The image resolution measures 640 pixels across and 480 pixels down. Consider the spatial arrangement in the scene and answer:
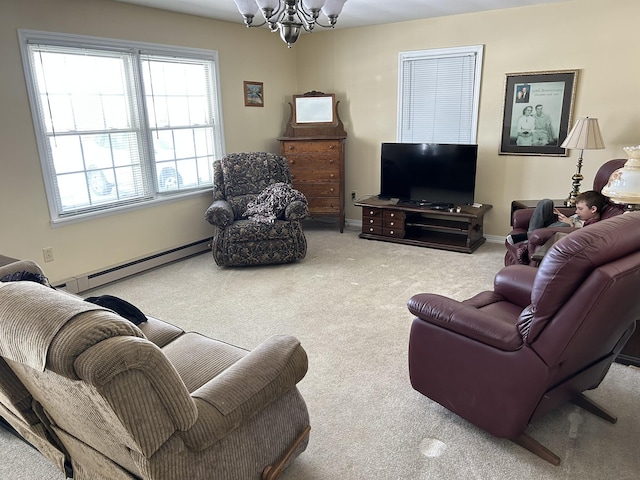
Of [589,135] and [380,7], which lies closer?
[589,135]

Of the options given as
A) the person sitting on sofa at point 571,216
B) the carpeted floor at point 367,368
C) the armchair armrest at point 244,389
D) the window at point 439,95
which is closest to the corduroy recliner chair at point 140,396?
the armchair armrest at point 244,389

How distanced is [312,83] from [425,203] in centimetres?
225

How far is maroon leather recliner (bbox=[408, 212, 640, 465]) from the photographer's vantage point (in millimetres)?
1549

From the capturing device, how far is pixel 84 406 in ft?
3.94

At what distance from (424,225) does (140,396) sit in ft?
14.3

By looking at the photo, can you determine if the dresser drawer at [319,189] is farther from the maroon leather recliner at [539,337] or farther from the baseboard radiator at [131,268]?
the maroon leather recliner at [539,337]

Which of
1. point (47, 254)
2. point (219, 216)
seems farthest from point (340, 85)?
point (47, 254)

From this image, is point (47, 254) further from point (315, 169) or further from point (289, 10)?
point (315, 169)

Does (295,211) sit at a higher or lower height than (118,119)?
lower

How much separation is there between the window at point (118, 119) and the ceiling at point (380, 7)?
399 millimetres

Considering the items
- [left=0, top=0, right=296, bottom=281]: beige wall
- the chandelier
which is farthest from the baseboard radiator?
the chandelier

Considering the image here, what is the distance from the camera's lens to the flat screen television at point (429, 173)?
15.5 feet

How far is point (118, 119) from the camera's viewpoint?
4.10 meters

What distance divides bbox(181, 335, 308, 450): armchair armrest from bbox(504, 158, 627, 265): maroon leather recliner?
235cm
